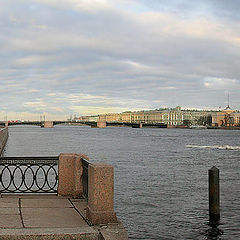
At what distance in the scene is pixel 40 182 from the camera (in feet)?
59.2

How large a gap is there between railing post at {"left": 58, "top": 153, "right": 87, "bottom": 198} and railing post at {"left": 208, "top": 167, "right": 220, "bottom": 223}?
4646 mm

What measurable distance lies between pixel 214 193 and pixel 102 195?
6075 millimetres

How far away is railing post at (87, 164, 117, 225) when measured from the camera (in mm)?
6277

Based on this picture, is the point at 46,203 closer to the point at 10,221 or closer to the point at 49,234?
the point at 10,221

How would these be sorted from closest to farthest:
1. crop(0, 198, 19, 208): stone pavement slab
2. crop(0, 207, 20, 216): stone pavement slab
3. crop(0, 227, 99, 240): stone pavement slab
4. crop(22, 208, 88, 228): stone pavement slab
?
crop(0, 227, 99, 240): stone pavement slab, crop(22, 208, 88, 228): stone pavement slab, crop(0, 207, 20, 216): stone pavement slab, crop(0, 198, 19, 208): stone pavement slab

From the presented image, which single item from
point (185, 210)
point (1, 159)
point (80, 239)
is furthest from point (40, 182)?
point (80, 239)

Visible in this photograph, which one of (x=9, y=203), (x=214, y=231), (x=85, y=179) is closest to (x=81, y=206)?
(x=85, y=179)

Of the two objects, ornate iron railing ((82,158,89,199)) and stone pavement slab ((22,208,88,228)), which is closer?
stone pavement slab ((22,208,88,228))

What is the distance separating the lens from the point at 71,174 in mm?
8352

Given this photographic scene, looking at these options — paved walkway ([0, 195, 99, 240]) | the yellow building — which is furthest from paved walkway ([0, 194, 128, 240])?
the yellow building

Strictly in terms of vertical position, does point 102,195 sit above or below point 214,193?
above

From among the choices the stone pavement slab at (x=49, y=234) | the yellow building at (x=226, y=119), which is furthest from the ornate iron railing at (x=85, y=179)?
the yellow building at (x=226, y=119)

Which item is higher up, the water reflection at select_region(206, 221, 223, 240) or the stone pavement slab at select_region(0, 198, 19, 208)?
the stone pavement slab at select_region(0, 198, 19, 208)

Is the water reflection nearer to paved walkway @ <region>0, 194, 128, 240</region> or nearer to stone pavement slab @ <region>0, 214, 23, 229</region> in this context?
paved walkway @ <region>0, 194, 128, 240</region>
